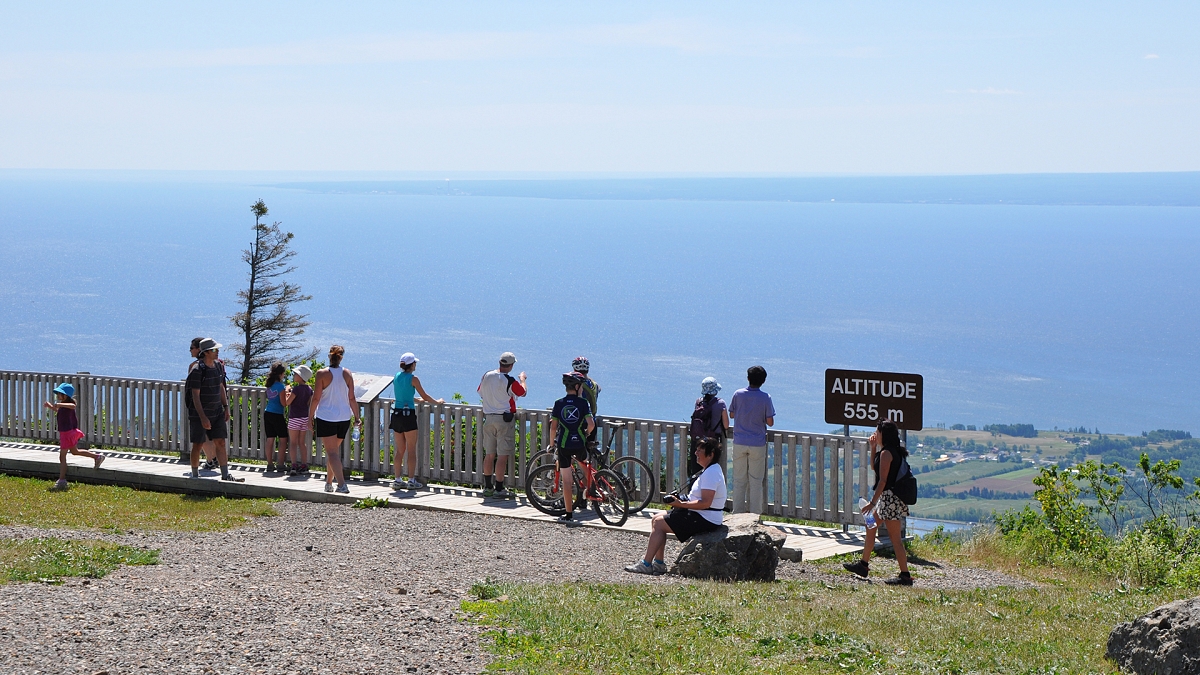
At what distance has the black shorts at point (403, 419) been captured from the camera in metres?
14.2

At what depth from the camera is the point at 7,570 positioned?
835 cm

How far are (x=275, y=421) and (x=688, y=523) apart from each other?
6.83 m

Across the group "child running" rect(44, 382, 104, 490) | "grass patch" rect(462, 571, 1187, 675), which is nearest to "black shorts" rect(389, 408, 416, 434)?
"child running" rect(44, 382, 104, 490)

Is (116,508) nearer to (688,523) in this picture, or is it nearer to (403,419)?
(403,419)

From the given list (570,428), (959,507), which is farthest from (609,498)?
(959,507)

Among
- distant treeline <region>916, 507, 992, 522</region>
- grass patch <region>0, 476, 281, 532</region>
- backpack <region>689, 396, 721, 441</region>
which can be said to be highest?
backpack <region>689, 396, 721, 441</region>

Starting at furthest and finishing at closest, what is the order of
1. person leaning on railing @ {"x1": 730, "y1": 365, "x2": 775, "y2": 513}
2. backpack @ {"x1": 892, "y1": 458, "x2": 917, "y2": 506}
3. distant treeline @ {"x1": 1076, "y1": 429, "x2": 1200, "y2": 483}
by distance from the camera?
distant treeline @ {"x1": 1076, "y1": 429, "x2": 1200, "y2": 483} < person leaning on railing @ {"x1": 730, "y1": 365, "x2": 775, "y2": 513} < backpack @ {"x1": 892, "y1": 458, "x2": 917, "y2": 506}

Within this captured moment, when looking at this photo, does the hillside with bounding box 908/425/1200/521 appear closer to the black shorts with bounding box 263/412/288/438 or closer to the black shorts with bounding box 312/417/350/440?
the black shorts with bounding box 263/412/288/438

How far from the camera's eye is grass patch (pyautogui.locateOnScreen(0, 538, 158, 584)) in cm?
828

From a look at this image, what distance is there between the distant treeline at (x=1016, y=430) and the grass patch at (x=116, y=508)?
140 meters

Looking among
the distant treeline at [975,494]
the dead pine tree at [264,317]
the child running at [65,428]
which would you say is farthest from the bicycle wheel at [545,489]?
the distant treeline at [975,494]

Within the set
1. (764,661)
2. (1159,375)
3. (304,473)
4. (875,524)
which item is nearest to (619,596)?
(764,661)

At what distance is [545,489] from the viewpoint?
12969 millimetres

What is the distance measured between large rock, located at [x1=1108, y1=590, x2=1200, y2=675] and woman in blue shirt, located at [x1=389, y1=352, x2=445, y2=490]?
893cm
